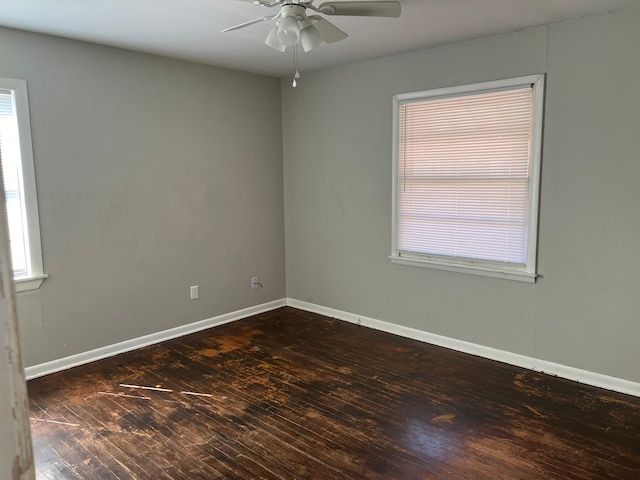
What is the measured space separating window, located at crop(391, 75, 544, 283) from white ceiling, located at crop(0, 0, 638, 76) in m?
Result: 0.47

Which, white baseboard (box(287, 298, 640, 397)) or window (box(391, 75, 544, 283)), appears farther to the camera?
window (box(391, 75, 544, 283))

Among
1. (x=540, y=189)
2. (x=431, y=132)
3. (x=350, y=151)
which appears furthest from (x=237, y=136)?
(x=540, y=189)

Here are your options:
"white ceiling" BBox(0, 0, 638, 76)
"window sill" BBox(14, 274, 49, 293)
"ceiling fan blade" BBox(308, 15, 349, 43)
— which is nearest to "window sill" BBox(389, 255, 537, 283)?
"white ceiling" BBox(0, 0, 638, 76)

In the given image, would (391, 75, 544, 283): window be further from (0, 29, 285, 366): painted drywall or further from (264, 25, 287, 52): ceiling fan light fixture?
(264, 25, 287, 52): ceiling fan light fixture

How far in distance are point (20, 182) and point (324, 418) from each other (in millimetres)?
2688

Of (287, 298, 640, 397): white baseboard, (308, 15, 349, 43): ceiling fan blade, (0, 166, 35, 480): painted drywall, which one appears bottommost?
(287, 298, 640, 397): white baseboard

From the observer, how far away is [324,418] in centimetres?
283

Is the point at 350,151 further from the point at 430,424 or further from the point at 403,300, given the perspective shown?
the point at 430,424

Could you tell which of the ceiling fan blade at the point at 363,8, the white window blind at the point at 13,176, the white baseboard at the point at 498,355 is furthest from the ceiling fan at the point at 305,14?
the white baseboard at the point at 498,355

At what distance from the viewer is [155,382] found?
11.0ft

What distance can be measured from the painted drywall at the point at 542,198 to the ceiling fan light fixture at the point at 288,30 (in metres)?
1.78

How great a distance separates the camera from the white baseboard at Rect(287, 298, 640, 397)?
3170 mm

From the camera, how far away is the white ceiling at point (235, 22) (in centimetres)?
279

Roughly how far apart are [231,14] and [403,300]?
2752 millimetres
